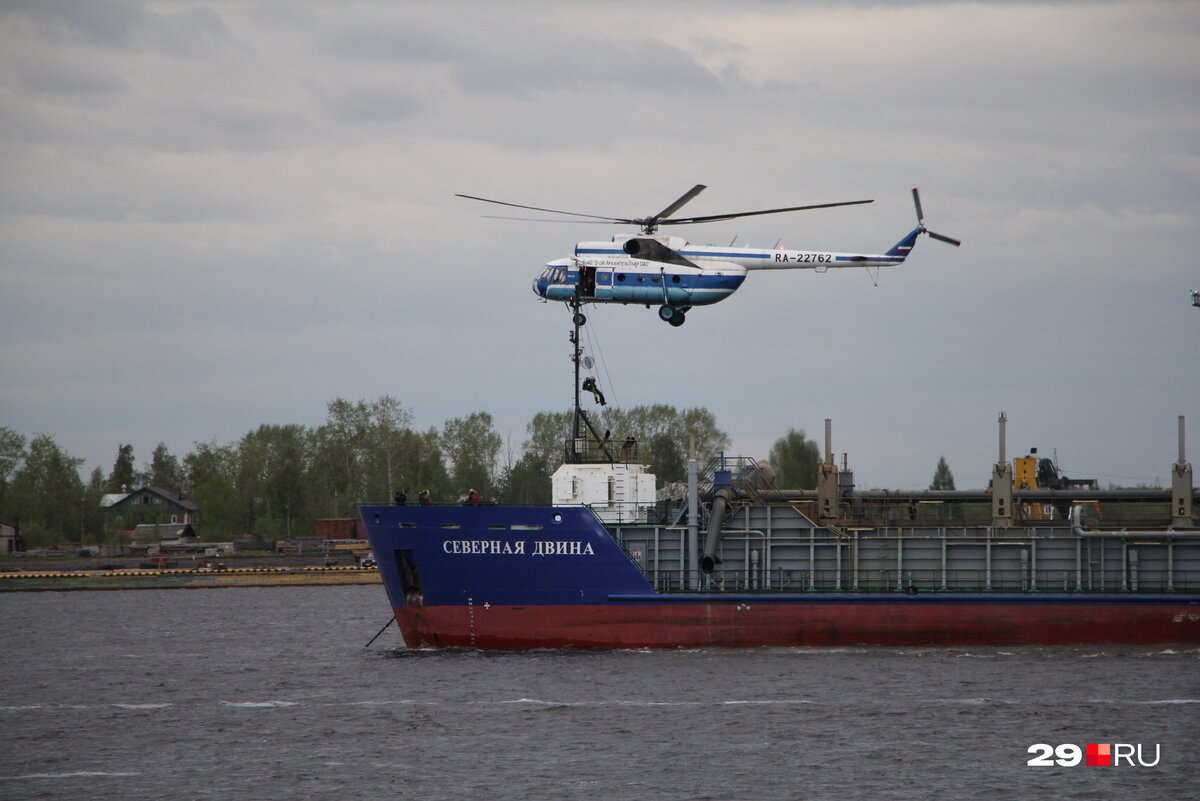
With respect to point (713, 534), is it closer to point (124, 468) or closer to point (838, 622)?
point (838, 622)

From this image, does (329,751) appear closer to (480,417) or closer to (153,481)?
(480,417)

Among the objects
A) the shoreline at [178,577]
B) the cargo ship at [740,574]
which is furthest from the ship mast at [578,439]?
the shoreline at [178,577]

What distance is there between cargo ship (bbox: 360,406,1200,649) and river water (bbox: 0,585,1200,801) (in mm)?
663

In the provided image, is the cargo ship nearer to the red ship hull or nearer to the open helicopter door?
the red ship hull

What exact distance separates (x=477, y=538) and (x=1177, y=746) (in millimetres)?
17031

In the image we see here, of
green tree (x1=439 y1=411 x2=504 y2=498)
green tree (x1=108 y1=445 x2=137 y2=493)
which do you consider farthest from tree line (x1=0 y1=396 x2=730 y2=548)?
green tree (x1=108 y1=445 x2=137 y2=493)

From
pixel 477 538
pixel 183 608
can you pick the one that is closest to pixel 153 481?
pixel 183 608

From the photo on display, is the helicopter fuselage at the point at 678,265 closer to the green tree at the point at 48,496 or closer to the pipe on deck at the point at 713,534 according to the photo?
the pipe on deck at the point at 713,534

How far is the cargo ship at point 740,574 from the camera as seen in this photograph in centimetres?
3628
